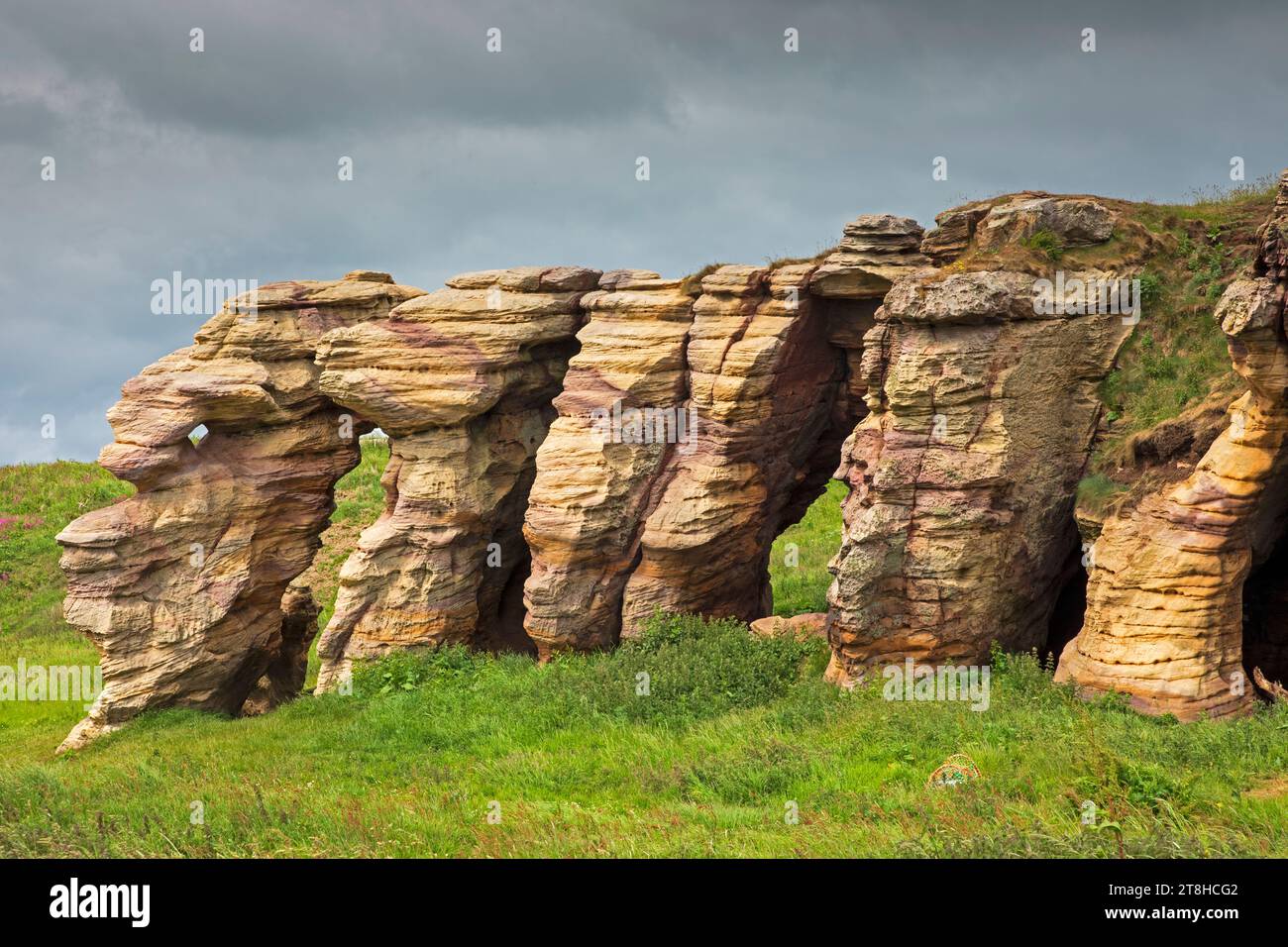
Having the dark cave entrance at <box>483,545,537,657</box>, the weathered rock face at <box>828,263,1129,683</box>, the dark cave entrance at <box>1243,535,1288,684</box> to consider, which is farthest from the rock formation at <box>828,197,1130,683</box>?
the dark cave entrance at <box>483,545,537,657</box>

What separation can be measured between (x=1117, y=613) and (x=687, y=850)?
8478mm

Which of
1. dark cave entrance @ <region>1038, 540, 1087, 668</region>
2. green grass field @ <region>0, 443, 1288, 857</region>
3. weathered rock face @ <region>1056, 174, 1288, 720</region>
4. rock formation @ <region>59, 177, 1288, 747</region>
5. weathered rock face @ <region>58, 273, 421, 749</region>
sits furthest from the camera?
weathered rock face @ <region>58, 273, 421, 749</region>

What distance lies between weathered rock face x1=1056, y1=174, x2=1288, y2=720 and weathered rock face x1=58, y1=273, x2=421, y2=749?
58.7ft

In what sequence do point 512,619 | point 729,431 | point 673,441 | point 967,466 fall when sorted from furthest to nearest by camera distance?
point 512,619 → point 673,441 → point 729,431 → point 967,466

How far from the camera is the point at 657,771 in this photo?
1611 cm

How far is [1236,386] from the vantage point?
57.6 feet

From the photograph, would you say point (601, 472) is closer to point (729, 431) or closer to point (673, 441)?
Result: point (673, 441)

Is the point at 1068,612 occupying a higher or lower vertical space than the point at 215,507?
lower

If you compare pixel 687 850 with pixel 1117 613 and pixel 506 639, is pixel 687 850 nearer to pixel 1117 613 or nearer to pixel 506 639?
pixel 1117 613

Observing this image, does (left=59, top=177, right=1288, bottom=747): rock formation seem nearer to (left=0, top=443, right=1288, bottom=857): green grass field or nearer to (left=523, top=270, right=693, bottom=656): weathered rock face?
(left=523, top=270, right=693, bottom=656): weathered rock face

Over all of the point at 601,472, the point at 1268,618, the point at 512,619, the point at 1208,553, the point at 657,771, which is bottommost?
the point at 657,771

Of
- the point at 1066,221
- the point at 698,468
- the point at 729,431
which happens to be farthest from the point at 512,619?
the point at 1066,221

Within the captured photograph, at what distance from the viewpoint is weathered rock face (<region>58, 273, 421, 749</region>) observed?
23422mm

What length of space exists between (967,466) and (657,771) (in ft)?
24.8
